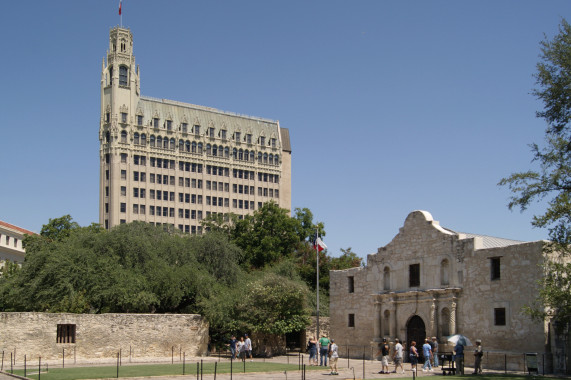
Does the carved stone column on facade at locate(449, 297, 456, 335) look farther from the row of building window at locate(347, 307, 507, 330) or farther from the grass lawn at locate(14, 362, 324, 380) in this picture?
the grass lawn at locate(14, 362, 324, 380)

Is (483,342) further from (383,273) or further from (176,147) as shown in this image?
(176,147)

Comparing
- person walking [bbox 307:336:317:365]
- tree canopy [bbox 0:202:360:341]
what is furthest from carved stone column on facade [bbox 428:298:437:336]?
tree canopy [bbox 0:202:360:341]

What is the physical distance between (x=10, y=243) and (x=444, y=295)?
71.6 meters

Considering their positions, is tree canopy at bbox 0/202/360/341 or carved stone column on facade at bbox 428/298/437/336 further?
tree canopy at bbox 0/202/360/341

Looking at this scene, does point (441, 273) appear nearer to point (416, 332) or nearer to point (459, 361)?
point (416, 332)

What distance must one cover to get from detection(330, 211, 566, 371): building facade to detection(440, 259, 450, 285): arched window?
0.18 ft

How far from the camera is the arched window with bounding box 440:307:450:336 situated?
37.0 m

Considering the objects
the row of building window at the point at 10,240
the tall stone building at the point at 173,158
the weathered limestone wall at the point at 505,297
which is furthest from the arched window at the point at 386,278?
the tall stone building at the point at 173,158

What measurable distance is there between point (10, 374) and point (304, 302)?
20.2m

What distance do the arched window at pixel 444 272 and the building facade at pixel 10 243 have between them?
6671 cm

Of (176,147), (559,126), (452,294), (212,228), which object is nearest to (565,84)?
(559,126)

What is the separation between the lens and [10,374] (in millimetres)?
28094

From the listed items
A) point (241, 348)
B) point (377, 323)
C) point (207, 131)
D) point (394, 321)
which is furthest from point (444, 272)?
point (207, 131)

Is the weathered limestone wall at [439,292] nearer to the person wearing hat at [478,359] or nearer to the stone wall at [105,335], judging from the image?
the person wearing hat at [478,359]
